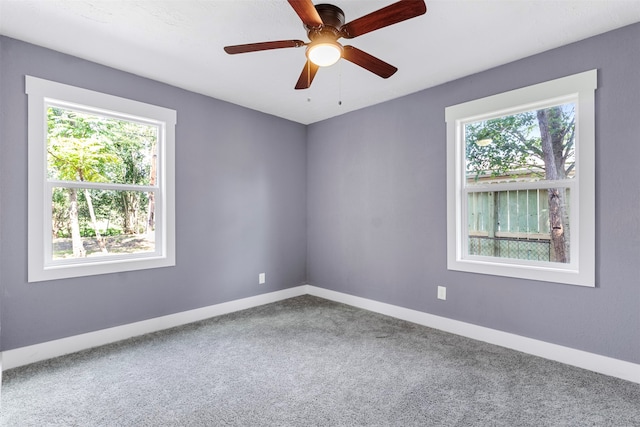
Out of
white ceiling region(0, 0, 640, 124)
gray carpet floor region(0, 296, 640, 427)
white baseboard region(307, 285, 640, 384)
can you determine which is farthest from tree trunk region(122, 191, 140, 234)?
white baseboard region(307, 285, 640, 384)

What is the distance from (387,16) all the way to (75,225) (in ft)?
9.57

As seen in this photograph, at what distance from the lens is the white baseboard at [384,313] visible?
232 cm

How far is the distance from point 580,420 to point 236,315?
9.83ft

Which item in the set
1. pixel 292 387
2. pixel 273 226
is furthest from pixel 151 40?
pixel 292 387

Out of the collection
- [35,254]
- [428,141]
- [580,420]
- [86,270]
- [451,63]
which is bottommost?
[580,420]

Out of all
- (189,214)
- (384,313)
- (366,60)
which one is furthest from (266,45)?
(384,313)

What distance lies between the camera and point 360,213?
3.96 metres

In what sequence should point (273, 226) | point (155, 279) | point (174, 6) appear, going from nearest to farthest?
point (174, 6) < point (155, 279) < point (273, 226)

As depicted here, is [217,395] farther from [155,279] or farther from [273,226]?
[273,226]

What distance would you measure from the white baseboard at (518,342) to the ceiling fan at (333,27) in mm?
2420

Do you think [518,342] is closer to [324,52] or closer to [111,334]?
[324,52]

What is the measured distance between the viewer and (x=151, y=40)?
241 cm

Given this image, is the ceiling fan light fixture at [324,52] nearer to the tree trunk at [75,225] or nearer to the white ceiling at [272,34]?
the white ceiling at [272,34]

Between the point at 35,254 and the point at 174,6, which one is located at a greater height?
the point at 174,6
